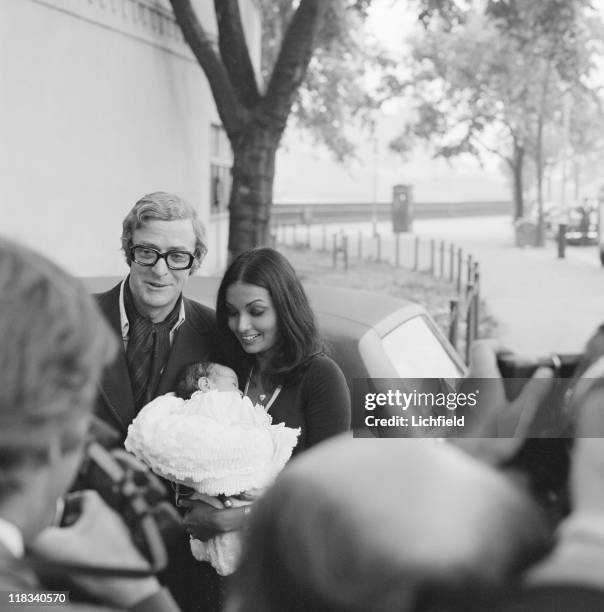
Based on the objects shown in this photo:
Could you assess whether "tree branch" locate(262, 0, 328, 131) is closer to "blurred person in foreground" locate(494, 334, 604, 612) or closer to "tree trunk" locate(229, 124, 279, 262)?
"tree trunk" locate(229, 124, 279, 262)

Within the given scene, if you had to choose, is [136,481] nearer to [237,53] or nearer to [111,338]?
[111,338]

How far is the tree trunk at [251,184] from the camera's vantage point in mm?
10227

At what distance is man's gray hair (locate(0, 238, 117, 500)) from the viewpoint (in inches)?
40.6

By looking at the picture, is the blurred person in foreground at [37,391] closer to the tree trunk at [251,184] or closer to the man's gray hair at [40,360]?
the man's gray hair at [40,360]

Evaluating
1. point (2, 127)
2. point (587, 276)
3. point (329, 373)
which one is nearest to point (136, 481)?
point (329, 373)

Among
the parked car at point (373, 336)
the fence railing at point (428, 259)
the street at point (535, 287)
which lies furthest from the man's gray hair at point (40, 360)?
the fence railing at point (428, 259)

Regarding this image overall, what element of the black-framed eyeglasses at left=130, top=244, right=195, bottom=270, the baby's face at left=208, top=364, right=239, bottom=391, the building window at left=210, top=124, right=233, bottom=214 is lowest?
the baby's face at left=208, top=364, right=239, bottom=391

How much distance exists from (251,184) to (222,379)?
303 inches

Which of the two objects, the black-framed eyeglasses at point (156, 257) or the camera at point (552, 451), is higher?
the black-framed eyeglasses at point (156, 257)

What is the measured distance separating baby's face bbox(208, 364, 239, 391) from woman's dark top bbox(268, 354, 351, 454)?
0.48 ft

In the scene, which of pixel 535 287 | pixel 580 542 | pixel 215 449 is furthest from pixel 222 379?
pixel 535 287

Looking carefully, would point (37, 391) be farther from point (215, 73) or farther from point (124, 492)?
point (215, 73)

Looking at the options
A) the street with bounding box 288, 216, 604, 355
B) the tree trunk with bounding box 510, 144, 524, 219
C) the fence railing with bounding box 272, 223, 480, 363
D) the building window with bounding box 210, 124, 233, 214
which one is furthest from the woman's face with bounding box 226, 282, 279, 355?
the tree trunk with bounding box 510, 144, 524, 219

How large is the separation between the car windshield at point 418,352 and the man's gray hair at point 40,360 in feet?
9.44
